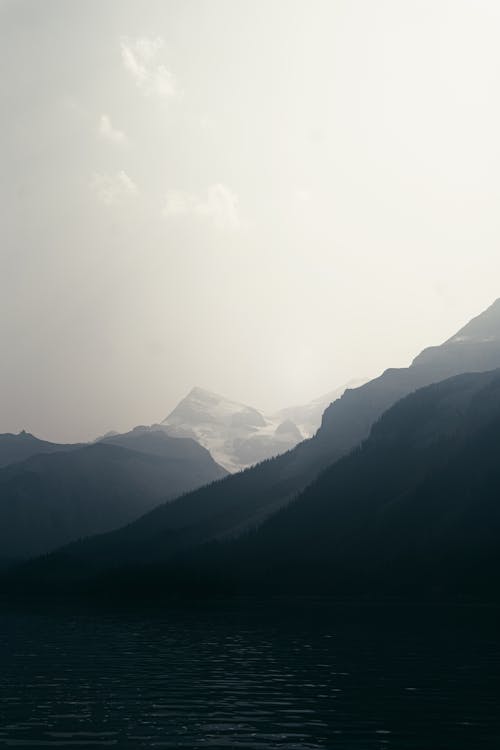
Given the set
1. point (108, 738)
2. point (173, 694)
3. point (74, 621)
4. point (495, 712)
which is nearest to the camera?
point (108, 738)

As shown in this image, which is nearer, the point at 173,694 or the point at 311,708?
the point at 311,708

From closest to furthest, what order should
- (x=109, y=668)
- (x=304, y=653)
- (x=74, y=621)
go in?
(x=109, y=668) → (x=304, y=653) → (x=74, y=621)

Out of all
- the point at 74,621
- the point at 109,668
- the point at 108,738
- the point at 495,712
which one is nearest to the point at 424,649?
the point at 109,668

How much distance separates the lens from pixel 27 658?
108m

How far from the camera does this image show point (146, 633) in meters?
155

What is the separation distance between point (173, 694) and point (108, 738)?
67.5ft

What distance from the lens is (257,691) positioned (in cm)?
7356

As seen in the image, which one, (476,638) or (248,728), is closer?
(248,728)

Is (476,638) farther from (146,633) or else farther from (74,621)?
(74,621)

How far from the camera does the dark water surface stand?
5322cm

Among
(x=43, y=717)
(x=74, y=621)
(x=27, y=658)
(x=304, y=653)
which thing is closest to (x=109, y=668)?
(x=27, y=658)

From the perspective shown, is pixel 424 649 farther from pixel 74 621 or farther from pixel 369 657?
pixel 74 621

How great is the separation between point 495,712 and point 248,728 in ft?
63.2

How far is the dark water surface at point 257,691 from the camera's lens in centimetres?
5322
